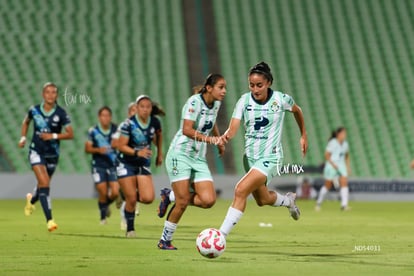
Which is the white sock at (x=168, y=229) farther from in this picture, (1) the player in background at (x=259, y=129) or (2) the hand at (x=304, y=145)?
(2) the hand at (x=304, y=145)

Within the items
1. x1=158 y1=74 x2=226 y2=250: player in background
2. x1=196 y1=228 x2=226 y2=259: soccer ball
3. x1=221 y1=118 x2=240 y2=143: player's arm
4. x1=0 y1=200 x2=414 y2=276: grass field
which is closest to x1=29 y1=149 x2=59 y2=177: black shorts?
x1=0 y1=200 x2=414 y2=276: grass field

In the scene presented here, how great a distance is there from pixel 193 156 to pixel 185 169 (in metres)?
0.24

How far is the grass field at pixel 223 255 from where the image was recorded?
9.83m

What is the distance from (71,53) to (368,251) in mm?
25112

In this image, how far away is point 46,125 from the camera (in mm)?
15617

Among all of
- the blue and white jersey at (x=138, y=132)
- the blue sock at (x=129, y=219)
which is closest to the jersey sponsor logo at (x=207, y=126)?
the blue and white jersey at (x=138, y=132)

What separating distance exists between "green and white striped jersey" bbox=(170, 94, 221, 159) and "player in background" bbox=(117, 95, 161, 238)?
172 centimetres

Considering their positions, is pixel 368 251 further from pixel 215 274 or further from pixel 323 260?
pixel 215 274

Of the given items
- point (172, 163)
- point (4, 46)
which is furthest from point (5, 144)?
point (172, 163)

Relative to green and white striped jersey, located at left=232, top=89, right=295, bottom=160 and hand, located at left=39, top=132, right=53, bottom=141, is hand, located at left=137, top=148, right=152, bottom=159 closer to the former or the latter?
hand, located at left=39, top=132, right=53, bottom=141

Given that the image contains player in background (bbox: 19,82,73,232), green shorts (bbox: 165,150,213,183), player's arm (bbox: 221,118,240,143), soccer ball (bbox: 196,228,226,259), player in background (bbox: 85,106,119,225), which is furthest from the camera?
player in background (bbox: 85,106,119,225)

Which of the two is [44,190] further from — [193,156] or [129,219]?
[193,156]

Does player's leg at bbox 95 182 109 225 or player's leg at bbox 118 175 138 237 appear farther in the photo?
player's leg at bbox 95 182 109 225

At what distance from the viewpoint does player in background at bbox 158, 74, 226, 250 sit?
1208 centimetres
